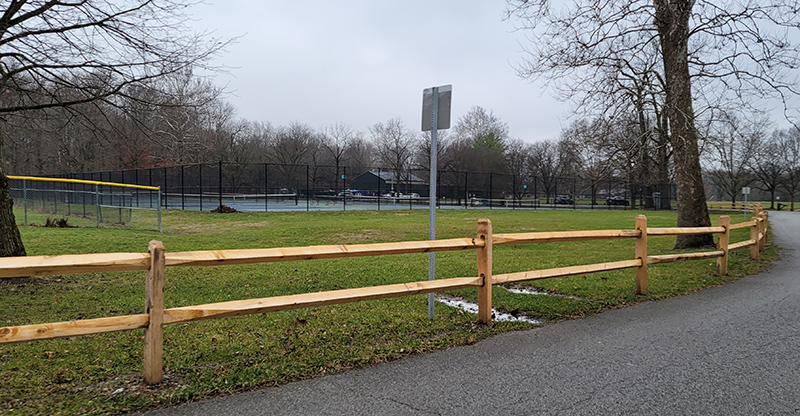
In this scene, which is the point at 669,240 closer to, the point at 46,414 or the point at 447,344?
the point at 447,344

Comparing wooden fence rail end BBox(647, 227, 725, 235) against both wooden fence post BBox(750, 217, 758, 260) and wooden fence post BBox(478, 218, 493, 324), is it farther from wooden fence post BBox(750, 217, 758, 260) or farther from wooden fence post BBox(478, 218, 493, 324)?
wooden fence post BBox(478, 218, 493, 324)

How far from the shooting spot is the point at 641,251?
6.51 m

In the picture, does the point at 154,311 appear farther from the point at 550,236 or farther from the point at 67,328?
the point at 550,236

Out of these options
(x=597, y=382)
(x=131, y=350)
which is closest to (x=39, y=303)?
(x=131, y=350)

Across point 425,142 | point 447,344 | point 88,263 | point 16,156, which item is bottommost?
point 447,344

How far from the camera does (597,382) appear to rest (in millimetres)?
3600

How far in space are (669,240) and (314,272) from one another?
11.6 meters

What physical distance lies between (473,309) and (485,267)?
127 cm

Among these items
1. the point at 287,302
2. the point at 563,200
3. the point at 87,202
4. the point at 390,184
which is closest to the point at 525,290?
the point at 287,302

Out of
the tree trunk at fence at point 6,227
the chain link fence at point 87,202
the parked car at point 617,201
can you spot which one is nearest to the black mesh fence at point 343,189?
the parked car at point 617,201

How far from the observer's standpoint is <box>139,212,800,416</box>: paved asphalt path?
316 cm

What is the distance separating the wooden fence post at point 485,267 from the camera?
16.0 feet

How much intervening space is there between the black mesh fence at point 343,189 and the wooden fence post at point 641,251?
1611cm

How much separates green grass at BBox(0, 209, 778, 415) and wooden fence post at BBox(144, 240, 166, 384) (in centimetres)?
13
